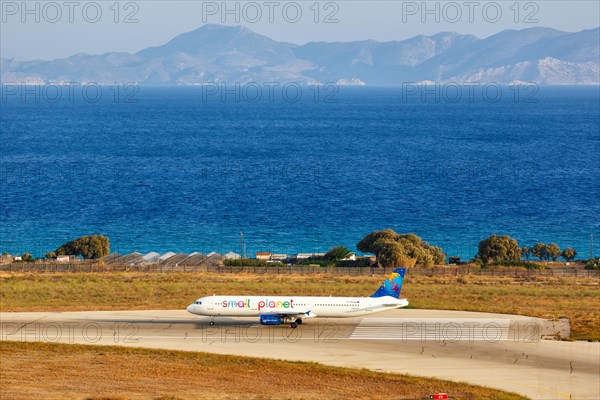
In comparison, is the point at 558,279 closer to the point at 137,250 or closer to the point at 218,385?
the point at 218,385

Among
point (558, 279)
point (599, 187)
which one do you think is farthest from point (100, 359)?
point (599, 187)

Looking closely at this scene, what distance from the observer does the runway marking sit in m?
63.0

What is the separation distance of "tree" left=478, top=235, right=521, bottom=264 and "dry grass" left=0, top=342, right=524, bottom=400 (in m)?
56.4

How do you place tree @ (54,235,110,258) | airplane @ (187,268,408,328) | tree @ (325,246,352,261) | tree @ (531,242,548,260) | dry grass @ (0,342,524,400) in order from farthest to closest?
tree @ (531,242,548,260), tree @ (54,235,110,258), tree @ (325,246,352,261), airplane @ (187,268,408,328), dry grass @ (0,342,524,400)

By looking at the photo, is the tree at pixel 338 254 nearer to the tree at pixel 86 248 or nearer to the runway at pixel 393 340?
the tree at pixel 86 248

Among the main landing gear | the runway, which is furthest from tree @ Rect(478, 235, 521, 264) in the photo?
the main landing gear

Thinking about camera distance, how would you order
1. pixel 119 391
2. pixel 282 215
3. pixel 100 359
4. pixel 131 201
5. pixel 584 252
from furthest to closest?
pixel 131 201, pixel 282 215, pixel 584 252, pixel 100 359, pixel 119 391

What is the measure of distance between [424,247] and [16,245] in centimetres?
5876

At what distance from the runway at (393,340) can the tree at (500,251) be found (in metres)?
36.8

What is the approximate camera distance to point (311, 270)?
94.4 metres

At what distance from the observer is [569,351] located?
2334 inches

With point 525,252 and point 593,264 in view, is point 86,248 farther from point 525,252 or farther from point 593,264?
point 593,264

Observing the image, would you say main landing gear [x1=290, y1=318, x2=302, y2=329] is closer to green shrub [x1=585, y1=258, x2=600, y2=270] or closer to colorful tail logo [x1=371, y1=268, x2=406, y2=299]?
colorful tail logo [x1=371, y1=268, x2=406, y2=299]

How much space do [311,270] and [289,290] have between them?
14.9 m
